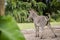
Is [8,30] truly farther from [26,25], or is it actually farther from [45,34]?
[26,25]

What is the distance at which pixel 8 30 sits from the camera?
43cm

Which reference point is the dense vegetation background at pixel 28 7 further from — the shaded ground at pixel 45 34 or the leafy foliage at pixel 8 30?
the leafy foliage at pixel 8 30

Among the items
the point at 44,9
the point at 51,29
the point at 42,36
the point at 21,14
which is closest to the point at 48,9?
the point at 44,9

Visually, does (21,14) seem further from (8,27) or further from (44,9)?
(8,27)

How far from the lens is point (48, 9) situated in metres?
6.48

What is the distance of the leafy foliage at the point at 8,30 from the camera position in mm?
413

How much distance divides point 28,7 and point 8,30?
20.1 ft

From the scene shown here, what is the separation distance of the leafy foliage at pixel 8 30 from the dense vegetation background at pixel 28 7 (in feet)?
19.0

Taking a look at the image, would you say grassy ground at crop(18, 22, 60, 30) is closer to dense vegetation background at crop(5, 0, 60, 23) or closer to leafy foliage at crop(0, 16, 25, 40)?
dense vegetation background at crop(5, 0, 60, 23)

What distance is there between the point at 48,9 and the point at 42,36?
1.71m

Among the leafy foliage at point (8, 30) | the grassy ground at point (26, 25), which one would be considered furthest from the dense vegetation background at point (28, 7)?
the leafy foliage at point (8, 30)

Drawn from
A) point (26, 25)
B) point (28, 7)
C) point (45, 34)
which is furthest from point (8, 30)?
point (28, 7)

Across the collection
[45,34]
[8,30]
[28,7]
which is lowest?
[45,34]

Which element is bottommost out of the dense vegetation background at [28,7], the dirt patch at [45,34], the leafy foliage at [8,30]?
the dirt patch at [45,34]
